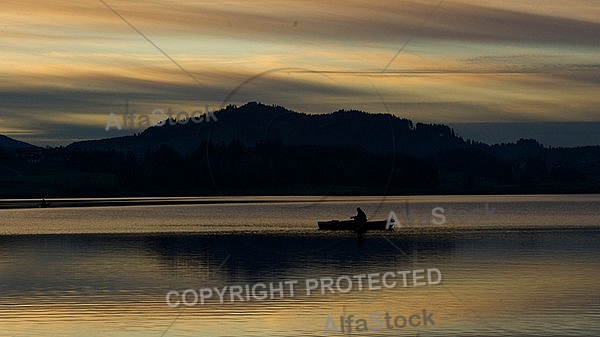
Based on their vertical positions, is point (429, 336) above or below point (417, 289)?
below

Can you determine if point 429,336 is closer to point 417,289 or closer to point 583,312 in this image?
point 583,312

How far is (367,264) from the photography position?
51625 millimetres

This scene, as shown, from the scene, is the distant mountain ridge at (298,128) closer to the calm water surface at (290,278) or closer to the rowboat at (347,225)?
the calm water surface at (290,278)

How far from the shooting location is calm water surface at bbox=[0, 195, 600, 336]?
29.3 m

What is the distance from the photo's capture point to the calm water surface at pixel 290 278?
2930 centimetres

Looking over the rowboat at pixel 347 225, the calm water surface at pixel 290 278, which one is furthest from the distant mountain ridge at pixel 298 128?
the rowboat at pixel 347 225

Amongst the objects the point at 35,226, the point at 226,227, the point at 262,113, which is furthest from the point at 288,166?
the point at 35,226

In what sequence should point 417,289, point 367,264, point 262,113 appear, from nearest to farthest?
point 262,113 < point 417,289 < point 367,264

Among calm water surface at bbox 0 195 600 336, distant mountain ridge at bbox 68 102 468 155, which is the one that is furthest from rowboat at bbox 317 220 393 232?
distant mountain ridge at bbox 68 102 468 155

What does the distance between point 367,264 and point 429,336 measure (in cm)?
2425

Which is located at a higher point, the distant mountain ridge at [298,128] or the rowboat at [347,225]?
the rowboat at [347,225]

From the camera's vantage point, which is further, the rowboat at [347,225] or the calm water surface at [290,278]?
the rowboat at [347,225]

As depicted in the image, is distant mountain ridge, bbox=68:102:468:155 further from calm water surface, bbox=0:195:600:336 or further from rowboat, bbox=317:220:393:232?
rowboat, bbox=317:220:393:232

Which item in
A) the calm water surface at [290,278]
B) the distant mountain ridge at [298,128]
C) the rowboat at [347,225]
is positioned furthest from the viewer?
the rowboat at [347,225]
